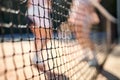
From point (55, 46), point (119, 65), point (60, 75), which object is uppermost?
point (55, 46)

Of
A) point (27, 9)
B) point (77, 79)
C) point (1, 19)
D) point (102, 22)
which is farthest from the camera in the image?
point (102, 22)

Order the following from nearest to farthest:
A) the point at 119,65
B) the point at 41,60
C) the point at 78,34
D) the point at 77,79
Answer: the point at 41,60 < the point at 77,79 < the point at 78,34 < the point at 119,65

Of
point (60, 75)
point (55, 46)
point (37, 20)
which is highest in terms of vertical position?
point (37, 20)

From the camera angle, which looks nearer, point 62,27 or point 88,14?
point 62,27

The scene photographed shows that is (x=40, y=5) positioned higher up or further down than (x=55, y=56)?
higher up

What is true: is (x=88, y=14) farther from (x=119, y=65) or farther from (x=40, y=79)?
(x=40, y=79)

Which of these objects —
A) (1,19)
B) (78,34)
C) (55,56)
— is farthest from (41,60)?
(78,34)

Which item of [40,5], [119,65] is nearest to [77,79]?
[40,5]

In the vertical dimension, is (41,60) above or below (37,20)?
below

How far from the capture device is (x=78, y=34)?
356cm

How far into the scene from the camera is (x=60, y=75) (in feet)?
7.81

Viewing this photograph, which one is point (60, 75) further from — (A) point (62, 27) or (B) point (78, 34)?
(B) point (78, 34)

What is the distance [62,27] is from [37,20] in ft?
1.28

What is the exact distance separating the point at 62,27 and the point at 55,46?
193 millimetres
